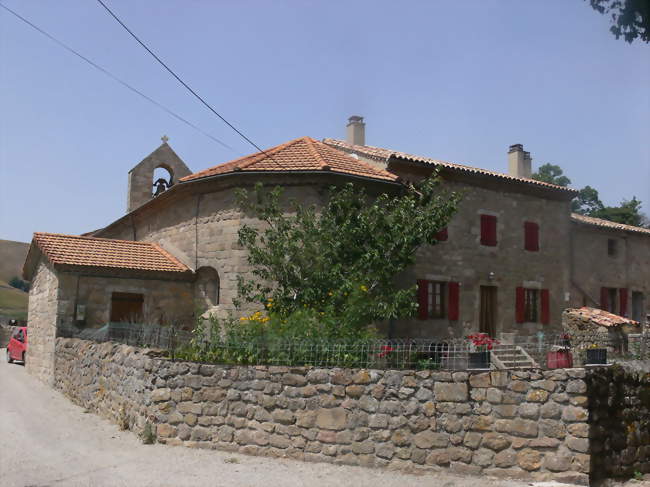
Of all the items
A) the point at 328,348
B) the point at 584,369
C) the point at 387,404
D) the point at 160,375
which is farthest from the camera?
the point at 160,375

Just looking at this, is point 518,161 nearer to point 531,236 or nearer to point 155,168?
point 531,236

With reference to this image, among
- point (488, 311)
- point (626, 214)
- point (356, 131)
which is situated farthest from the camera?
point (626, 214)

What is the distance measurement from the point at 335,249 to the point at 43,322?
8721mm

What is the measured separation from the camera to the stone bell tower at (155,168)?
25.0 m

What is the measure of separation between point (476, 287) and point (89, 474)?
1380 cm

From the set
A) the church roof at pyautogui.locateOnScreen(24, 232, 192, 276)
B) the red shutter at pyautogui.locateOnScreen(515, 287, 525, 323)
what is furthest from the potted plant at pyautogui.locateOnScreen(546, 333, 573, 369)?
the red shutter at pyautogui.locateOnScreen(515, 287, 525, 323)

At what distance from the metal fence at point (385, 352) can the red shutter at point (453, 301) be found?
714 centimetres

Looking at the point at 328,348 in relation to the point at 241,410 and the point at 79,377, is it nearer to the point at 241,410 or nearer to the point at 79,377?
the point at 241,410

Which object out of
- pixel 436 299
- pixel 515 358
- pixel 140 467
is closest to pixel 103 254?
pixel 140 467

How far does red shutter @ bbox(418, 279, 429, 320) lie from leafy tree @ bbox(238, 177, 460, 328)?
8.87 ft

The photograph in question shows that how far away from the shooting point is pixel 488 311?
64.5ft

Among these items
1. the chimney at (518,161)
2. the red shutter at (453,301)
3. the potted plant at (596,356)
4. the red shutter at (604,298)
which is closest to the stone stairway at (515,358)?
the potted plant at (596,356)

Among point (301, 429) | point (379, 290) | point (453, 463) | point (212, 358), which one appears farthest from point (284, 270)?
point (453, 463)

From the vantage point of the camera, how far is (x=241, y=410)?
30.3ft
